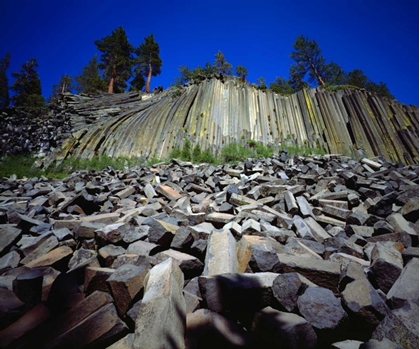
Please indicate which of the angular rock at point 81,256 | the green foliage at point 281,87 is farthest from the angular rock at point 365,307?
the green foliage at point 281,87

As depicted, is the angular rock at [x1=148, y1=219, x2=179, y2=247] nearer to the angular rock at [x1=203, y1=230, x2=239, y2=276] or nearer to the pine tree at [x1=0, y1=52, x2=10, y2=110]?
the angular rock at [x1=203, y1=230, x2=239, y2=276]

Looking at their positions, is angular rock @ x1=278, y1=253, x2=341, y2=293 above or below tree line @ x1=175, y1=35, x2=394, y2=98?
below

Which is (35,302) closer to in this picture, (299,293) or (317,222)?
(299,293)

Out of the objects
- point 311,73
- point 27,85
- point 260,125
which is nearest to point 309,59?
point 311,73

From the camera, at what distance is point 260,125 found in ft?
37.0

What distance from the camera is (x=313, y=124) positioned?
35.3ft

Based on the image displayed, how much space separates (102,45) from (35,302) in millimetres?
34662

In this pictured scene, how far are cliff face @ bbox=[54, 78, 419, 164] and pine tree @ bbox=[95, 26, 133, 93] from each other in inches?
690

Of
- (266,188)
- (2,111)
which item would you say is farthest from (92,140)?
(266,188)

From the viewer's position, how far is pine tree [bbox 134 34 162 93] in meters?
29.5

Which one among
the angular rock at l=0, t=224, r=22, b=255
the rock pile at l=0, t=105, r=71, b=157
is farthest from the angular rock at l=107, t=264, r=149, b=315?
the rock pile at l=0, t=105, r=71, b=157

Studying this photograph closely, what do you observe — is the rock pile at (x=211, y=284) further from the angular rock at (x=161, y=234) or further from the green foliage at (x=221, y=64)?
the green foliage at (x=221, y=64)

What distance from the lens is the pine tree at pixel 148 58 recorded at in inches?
1160

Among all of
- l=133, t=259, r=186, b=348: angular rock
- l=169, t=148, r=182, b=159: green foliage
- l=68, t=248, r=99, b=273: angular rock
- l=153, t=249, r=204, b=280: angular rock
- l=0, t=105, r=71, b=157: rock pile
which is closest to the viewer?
l=133, t=259, r=186, b=348: angular rock
